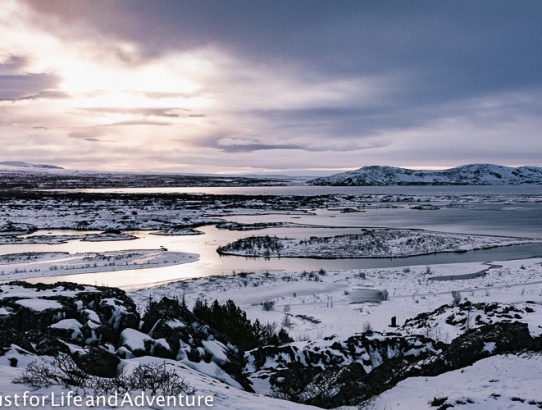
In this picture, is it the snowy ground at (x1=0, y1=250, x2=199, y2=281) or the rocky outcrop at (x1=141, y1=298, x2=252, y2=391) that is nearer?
the rocky outcrop at (x1=141, y1=298, x2=252, y2=391)

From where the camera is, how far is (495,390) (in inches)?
309

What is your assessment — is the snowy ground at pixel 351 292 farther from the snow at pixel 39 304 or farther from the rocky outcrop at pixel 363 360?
the snow at pixel 39 304

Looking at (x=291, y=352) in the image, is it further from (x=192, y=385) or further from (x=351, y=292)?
(x=351, y=292)

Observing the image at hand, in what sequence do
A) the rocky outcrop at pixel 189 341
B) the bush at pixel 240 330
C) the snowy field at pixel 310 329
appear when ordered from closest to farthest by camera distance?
the snowy field at pixel 310 329 < the rocky outcrop at pixel 189 341 < the bush at pixel 240 330

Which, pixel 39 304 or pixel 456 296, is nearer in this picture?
pixel 39 304

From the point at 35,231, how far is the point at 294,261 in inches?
1404

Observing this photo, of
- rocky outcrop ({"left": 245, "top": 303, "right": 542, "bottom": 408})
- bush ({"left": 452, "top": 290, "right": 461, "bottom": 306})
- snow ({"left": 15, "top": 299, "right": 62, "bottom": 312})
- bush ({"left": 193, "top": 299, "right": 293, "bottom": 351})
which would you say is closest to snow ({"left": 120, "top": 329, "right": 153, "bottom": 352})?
snow ({"left": 15, "top": 299, "right": 62, "bottom": 312})

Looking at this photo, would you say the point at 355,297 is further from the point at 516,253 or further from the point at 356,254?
the point at 516,253

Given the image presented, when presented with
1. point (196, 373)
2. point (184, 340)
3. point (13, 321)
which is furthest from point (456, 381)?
point (13, 321)

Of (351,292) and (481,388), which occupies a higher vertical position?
(481,388)

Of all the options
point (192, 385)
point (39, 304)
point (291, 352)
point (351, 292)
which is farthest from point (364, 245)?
point (192, 385)

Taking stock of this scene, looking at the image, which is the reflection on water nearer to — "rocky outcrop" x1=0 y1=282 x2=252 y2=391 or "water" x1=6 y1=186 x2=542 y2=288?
"water" x1=6 y1=186 x2=542 y2=288

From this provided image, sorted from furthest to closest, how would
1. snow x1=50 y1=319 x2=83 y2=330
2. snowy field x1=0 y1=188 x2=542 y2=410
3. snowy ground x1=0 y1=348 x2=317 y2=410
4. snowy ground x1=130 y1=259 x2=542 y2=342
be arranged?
snowy ground x1=130 y1=259 x2=542 y2=342
snow x1=50 y1=319 x2=83 y2=330
snowy field x1=0 y1=188 x2=542 y2=410
snowy ground x1=0 y1=348 x2=317 y2=410

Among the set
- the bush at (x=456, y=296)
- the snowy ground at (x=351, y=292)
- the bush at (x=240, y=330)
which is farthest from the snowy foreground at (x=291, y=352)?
the bush at (x=456, y=296)
